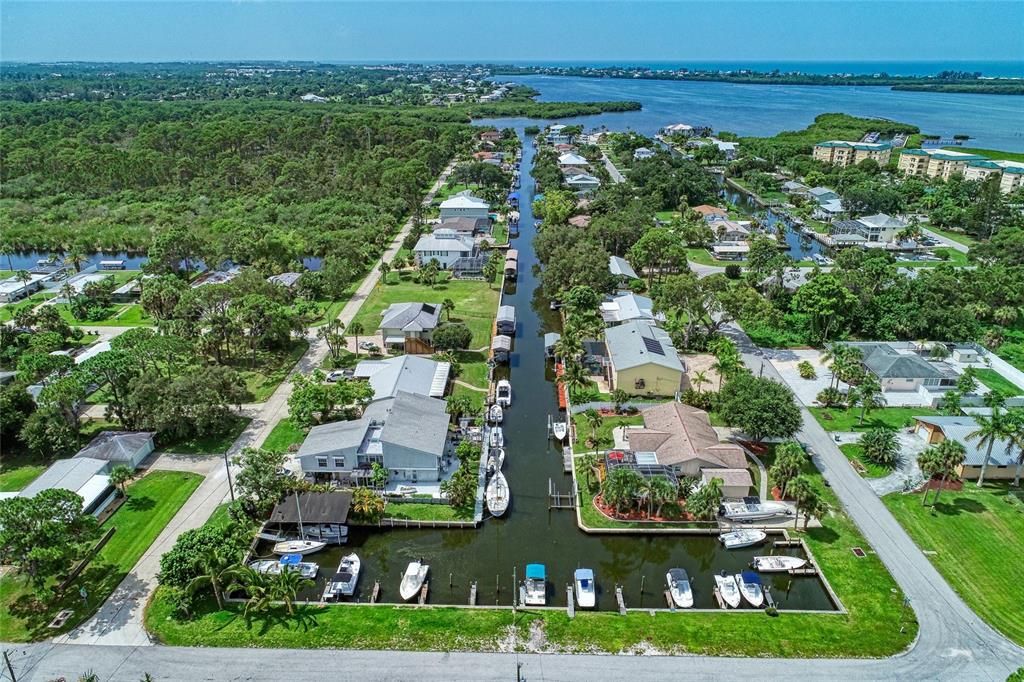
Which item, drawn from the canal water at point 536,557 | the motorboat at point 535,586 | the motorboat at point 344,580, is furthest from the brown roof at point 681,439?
the motorboat at point 344,580

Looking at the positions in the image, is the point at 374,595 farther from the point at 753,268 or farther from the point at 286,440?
the point at 753,268

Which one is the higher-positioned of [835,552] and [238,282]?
[238,282]

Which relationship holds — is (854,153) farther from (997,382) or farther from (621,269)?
(997,382)

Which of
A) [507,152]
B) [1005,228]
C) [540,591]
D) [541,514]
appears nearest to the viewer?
[540,591]

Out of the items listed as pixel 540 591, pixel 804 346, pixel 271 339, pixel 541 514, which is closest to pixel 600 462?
pixel 541 514

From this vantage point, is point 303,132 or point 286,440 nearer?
point 286,440

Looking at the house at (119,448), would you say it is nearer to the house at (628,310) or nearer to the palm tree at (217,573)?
the palm tree at (217,573)
